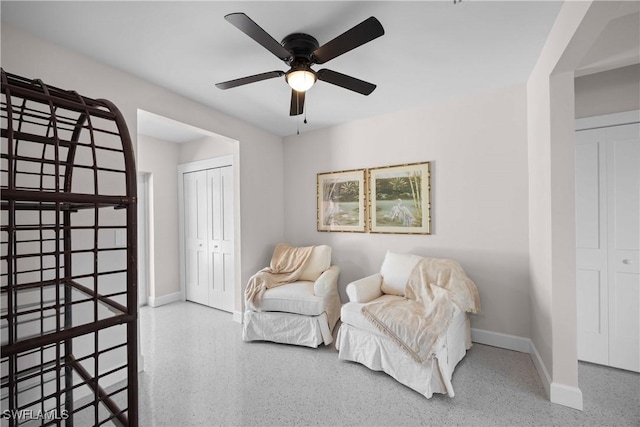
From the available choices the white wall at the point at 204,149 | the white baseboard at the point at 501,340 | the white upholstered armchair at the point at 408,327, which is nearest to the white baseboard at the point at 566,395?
the white upholstered armchair at the point at 408,327

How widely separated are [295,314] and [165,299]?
8.10 ft

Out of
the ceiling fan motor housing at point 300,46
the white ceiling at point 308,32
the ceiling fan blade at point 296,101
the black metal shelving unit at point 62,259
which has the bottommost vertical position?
the black metal shelving unit at point 62,259

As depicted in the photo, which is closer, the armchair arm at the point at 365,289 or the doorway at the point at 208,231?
the armchair arm at the point at 365,289

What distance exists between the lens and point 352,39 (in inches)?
63.6

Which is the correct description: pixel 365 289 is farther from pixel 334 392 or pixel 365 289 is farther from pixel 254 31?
pixel 254 31

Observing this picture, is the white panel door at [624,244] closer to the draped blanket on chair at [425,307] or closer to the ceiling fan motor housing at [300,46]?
the draped blanket on chair at [425,307]

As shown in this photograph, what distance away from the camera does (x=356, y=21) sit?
182cm

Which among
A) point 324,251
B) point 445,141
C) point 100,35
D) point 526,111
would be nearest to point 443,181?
point 445,141

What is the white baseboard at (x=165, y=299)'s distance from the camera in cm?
417

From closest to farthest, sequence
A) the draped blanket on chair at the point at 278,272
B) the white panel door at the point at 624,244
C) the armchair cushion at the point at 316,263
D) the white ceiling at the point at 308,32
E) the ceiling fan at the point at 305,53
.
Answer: the ceiling fan at the point at 305,53 → the white ceiling at the point at 308,32 → the white panel door at the point at 624,244 → the draped blanket on chair at the point at 278,272 → the armchair cushion at the point at 316,263

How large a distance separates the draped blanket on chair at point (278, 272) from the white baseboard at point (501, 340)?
6.21 ft

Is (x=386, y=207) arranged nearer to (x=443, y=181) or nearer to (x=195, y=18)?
(x=443, y=181)

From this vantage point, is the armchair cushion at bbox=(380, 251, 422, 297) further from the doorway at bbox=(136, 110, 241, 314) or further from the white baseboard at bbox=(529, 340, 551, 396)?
the doorway at bbox=(136, 110, 241, 314)

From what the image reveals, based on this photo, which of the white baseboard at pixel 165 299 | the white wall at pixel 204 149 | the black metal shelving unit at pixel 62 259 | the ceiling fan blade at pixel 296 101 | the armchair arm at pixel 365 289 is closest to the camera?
the black metal shelving unit at pixel 62 259
